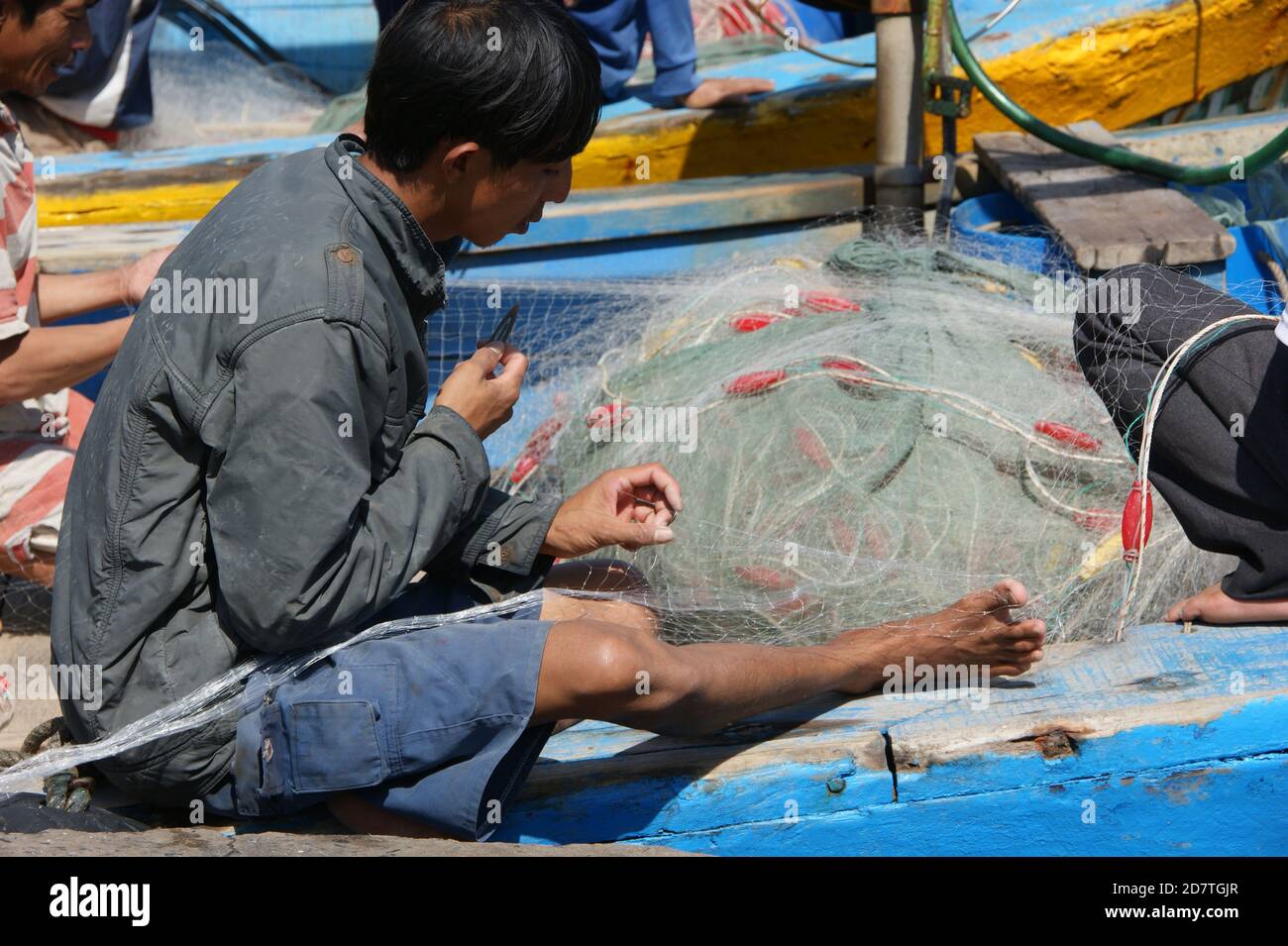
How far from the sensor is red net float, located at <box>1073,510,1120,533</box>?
3.32 meters

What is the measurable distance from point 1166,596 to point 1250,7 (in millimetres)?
4341

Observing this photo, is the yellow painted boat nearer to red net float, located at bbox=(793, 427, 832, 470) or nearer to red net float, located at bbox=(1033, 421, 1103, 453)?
red net float, located at bbox=(793, 427, 832, 470)

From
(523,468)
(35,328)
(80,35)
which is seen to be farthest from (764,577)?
(80,35)

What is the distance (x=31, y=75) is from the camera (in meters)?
3.50

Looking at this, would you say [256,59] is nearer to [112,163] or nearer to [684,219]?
[112,163]

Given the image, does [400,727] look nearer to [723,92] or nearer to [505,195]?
[505,195]

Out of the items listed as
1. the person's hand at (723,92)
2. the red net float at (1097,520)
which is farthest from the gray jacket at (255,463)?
the person's hand at (723,92)

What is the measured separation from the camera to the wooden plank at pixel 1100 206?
14.0 feet

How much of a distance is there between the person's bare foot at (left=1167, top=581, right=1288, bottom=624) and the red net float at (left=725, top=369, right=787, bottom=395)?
1.33 m

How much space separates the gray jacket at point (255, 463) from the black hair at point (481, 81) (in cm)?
13

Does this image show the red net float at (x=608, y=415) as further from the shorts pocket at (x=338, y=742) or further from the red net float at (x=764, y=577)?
the shorts pocket at (x=338, y=742)

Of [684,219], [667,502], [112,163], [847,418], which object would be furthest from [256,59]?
[667,502]

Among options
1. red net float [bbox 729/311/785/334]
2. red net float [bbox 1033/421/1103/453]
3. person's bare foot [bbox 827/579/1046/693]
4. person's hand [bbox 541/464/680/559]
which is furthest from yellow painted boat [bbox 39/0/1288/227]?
person's bare foot [bbox 827/579/1046/693]
